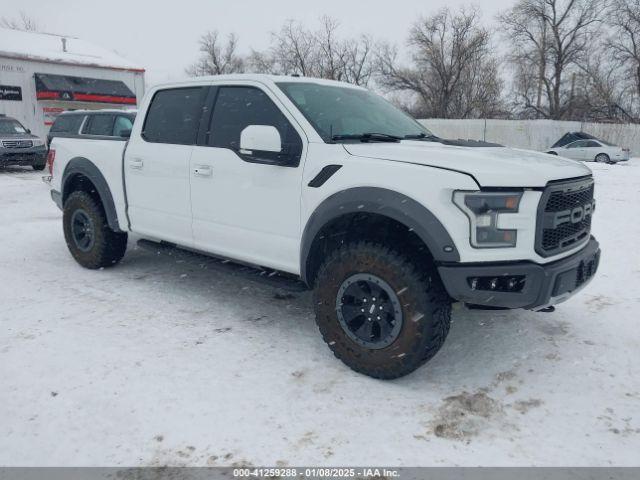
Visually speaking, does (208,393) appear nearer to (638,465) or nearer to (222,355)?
(222,355)

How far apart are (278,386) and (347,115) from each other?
6.62ft

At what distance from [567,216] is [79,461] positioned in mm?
2950

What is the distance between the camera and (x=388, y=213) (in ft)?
10.2

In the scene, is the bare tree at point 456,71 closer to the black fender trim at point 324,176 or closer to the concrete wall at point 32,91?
the concrete wall at point 32,91

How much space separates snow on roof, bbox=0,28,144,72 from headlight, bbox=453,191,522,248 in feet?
96.4

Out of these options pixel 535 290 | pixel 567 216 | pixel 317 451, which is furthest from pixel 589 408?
pixel 317 451

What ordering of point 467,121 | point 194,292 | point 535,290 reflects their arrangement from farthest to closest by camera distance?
point 467,121
point 194,292
point 535,290

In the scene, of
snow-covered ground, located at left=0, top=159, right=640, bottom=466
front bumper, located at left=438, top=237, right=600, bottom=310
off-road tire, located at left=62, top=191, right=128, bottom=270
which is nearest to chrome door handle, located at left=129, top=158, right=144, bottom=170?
off-road tire, located at left=62, top=191, right=128, bottom=270

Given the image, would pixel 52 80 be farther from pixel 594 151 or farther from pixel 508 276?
pixel 508 276

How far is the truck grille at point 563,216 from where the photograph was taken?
116 inches

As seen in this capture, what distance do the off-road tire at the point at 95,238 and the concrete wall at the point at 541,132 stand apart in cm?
3088

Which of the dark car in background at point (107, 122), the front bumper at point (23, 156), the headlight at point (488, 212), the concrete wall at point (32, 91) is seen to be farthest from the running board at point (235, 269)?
the concrete wall at point (32, 91)

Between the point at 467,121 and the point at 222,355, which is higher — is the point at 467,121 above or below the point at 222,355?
above

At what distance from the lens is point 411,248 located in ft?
10.5
